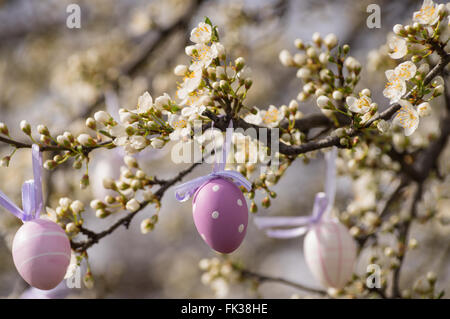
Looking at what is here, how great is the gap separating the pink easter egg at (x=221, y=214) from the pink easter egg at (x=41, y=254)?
0.45 metres

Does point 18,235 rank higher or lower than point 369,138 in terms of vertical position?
lower

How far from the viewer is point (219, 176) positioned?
1433 mm

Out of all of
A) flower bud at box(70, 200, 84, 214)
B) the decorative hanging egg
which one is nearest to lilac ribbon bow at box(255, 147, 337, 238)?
the decorative hanging egg

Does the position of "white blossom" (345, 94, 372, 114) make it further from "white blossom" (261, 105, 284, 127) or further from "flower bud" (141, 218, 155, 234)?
"flower bud" (141, 218, 155, 234)

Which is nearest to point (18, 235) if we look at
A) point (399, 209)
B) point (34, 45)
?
point (399, 209)

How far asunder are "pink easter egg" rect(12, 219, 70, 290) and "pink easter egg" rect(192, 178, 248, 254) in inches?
17.9

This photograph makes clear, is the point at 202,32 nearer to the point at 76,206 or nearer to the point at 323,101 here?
the point at 323,101

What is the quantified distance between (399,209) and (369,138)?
2.40 feet

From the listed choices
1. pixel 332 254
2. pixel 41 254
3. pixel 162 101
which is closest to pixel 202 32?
pixel 162 101

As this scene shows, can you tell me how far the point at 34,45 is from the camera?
505cm

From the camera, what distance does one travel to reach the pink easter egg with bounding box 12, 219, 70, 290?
134 cm

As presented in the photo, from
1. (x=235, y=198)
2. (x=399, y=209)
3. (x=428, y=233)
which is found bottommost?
(x=428, y=233)

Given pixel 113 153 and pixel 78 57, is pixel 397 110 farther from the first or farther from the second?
pixel 78 57
